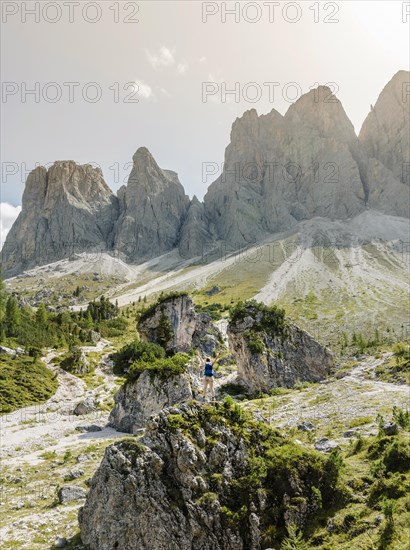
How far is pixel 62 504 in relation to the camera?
692 inches

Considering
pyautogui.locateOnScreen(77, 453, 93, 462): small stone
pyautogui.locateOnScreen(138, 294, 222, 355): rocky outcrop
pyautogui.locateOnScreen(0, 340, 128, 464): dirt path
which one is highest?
pyautogui.locateOnScreen(138, 294, 222, 355): rocky outcrop

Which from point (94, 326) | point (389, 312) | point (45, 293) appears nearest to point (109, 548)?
point (94, 326)

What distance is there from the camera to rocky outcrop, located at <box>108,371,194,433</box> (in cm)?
3281

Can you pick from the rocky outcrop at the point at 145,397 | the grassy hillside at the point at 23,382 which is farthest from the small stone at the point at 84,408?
the rocky outcrop at the point at 145,397

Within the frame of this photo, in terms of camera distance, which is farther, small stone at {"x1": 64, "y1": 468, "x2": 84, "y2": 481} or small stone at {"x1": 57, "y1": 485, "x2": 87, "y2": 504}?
small stone at {"x1": 64, "y1": 468, "x2": 84, "y2": 481}

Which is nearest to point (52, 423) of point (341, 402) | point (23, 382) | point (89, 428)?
point (89, 428)

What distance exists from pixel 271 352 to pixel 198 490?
30.2m

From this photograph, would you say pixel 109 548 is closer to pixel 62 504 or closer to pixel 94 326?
pixel 62 504

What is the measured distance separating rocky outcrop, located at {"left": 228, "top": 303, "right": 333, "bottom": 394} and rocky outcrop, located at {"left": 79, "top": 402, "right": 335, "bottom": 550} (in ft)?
87.9

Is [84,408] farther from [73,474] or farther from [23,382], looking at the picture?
[73,474]

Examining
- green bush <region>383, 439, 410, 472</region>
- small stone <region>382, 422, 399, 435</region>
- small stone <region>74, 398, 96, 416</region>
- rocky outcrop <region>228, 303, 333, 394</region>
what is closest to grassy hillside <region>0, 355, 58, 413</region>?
small stone <region>74, 398, 96, 416</region>

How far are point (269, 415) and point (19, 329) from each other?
203ft

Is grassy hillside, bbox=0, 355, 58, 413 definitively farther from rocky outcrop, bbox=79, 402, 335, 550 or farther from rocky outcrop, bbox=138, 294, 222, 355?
rocky outcrop, bbox=79, 402, 335, 550

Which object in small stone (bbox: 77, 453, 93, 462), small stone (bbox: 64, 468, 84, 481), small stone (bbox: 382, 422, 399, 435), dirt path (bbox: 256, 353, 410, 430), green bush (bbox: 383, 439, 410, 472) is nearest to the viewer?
green bush (bbox: 383, 439, 410, 472)
